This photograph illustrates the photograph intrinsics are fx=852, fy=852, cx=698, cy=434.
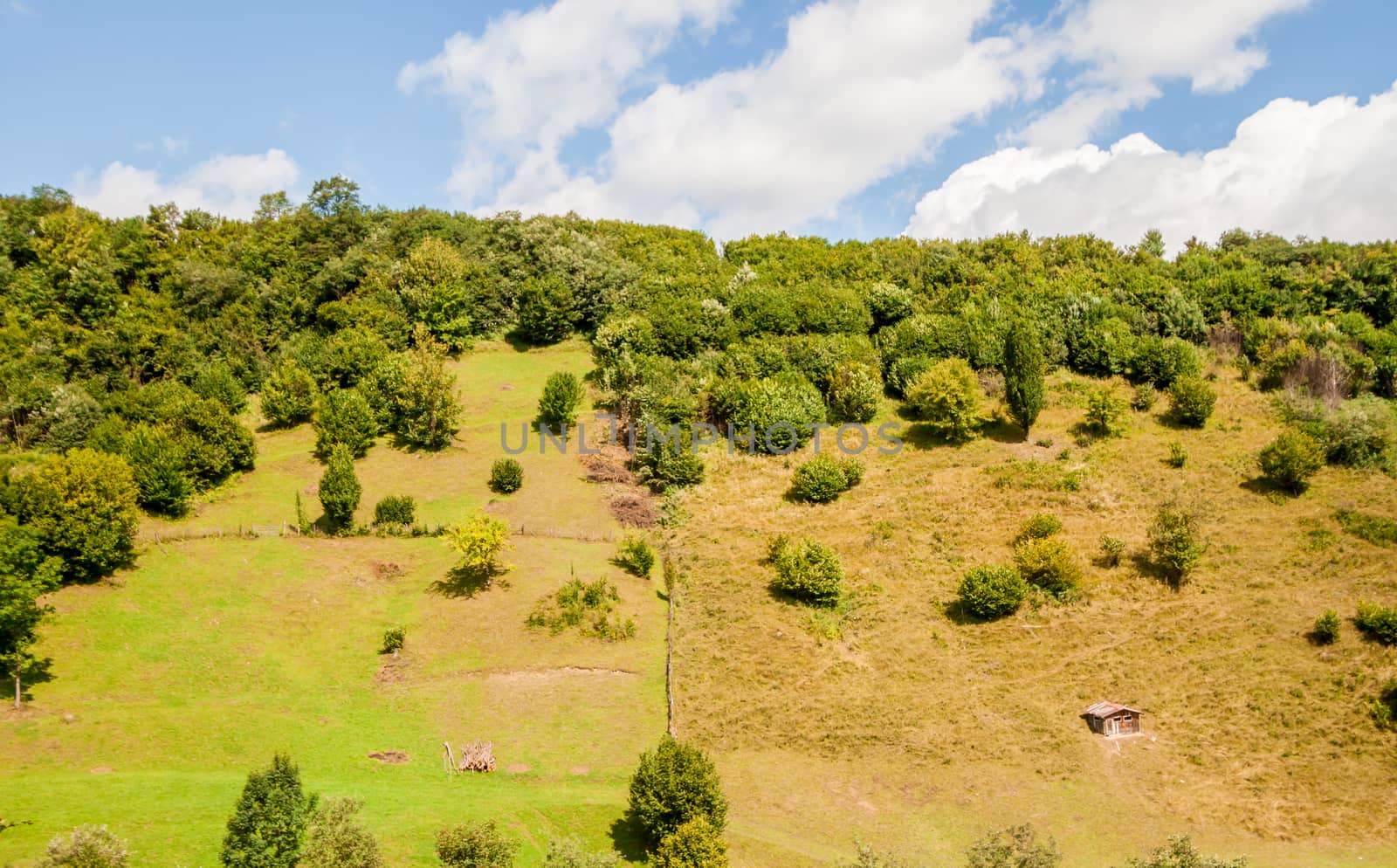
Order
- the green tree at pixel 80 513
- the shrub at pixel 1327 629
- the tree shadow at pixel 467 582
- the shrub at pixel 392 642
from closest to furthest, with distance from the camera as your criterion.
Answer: the shrub at pixel 1327 629
the shrub at pixel 392 642
the green tree at pixel 80 513
the tree shadow at pixel 467 582

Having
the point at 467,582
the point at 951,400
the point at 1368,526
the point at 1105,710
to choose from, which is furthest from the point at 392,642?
the point at 1368,526

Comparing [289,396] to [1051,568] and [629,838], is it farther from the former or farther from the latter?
[1051,568]

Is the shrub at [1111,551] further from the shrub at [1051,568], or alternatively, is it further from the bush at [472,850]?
the bush at [472,850]

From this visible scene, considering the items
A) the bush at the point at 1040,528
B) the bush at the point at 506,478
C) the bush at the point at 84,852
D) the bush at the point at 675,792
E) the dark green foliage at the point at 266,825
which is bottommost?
the bush at the point at 675,792

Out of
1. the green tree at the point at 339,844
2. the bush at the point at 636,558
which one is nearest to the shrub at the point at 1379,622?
the bush at the point at 636,558

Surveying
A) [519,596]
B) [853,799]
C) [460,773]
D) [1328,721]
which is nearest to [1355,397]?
[1328,721]

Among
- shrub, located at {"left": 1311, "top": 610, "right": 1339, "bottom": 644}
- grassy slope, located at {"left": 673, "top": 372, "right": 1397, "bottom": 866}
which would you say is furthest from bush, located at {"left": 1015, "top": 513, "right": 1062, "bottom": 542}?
shrub, located at {"left": 1311, "top": 610, "right": 1339, "bottom": 644}

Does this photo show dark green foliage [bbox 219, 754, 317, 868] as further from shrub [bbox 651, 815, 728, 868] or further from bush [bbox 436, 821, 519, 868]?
shrub [bbox 651, 815, 728, 868]
